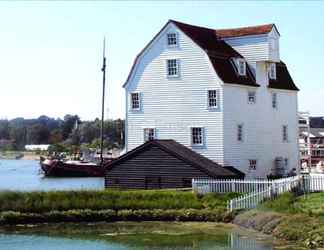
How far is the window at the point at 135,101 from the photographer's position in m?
52.9

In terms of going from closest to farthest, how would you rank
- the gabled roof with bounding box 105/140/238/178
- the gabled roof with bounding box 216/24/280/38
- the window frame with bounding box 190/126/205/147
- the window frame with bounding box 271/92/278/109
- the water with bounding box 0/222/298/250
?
1. the water with bounding box 0/222/298/250
2. the gabled roof with bounding box 105/140/238/178
3. the window frame with bounding box 190/126/205/147
4. the gabled roof with bounding box 216/24/280/38
5. the window frame with bounding box 271/92/278/109

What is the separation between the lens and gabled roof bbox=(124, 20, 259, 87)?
1961 inches

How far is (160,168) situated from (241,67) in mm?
10622

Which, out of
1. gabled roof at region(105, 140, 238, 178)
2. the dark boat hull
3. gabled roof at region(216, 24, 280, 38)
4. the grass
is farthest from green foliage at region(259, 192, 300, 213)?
the dark boat hull

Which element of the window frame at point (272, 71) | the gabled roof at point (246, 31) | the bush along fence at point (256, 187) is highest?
the gabled roof at point (246, 31)

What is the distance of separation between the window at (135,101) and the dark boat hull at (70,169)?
1912 inches

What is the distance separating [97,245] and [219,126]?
2026cm

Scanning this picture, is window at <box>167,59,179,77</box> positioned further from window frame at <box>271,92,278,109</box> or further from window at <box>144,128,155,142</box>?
window frame at <box>271,92,278,109</box>

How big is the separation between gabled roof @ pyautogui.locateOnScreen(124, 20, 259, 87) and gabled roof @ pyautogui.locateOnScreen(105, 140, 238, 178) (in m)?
5.54

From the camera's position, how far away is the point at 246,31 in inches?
2149

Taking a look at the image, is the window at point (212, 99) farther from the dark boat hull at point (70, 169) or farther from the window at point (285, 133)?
the dark boat hull at point (70, 169)

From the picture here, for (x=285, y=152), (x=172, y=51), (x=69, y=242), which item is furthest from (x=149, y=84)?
(x=69, y=242)

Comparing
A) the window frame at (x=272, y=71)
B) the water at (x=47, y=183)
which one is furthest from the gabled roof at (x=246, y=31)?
the water at (x=47, y=183)

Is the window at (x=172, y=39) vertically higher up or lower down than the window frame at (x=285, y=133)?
higher up
